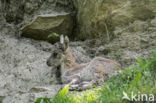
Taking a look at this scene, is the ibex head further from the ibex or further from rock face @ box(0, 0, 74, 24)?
rock face @ box(0, 0, 74, 24)

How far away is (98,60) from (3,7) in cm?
378

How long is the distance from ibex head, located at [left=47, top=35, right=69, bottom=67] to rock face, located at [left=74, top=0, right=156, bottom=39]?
1086 millimetres

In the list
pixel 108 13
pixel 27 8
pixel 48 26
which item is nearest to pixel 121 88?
pixel 108 13

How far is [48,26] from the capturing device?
835 cm

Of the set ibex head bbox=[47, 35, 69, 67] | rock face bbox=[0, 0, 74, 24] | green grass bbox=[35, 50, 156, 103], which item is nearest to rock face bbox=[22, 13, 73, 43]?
rock face bbox=[0, 0, 74, 24]

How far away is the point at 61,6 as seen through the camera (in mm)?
8750

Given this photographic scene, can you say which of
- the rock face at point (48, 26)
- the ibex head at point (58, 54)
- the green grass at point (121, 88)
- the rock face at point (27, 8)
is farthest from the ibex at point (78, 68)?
the rock face at point (27, 8)

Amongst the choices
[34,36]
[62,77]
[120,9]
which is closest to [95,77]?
[62,77]

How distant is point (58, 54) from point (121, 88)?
9.68 ft

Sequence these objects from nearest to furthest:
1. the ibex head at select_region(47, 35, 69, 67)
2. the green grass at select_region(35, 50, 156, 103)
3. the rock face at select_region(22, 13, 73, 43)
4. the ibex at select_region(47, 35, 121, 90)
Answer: the green grass at select_region(35, 50, 156, 103), the ibex at select_region(47, 35, 121, 90), the ibex head at select_region(47, 35, 69, 67), the rock face at select_region(22, 13, 73, 43)

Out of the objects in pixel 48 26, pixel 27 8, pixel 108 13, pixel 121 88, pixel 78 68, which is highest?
pixel 27 8

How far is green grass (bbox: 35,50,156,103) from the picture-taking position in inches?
174

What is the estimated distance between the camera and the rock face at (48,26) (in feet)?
26.9

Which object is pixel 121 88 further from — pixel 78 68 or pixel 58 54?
pixel 58 54
